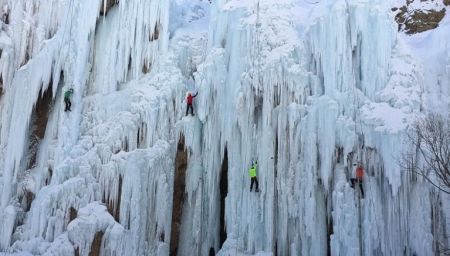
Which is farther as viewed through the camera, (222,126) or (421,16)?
(421,16)

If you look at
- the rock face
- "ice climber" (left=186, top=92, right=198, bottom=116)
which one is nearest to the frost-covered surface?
"ice climber" (left=186, top=92, right=198, bottom=116)

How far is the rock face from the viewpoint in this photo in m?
15.4

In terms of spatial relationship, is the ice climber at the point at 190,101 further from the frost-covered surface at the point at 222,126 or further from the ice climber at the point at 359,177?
the ice climber at the point at 359,177

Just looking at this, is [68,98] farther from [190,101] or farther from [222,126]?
[222,126]

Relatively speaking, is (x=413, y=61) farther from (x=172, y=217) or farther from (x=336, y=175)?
(x=172, y=217)

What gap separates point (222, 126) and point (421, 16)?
6.62 metres

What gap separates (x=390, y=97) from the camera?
43.4 feet

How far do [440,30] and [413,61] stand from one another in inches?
51.0

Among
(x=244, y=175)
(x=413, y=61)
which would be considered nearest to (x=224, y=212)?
(x=244, y=175)

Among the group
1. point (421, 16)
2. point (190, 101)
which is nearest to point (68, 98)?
point (190, 101)

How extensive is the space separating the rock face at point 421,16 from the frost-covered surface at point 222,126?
0.40 meters

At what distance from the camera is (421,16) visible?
1566 centimetres

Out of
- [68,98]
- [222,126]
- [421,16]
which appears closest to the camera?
[222,126]

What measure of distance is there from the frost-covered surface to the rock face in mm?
400
